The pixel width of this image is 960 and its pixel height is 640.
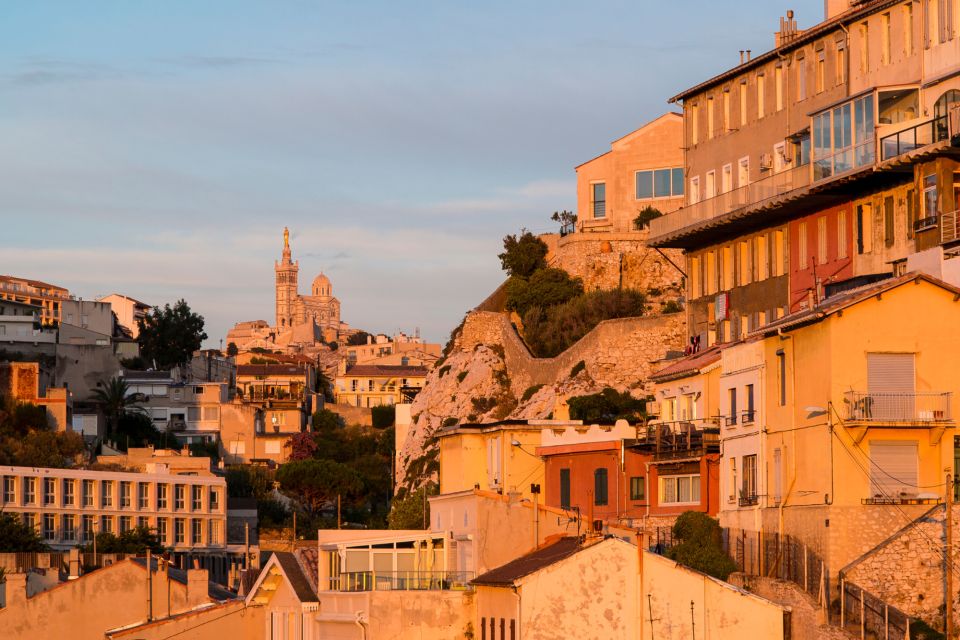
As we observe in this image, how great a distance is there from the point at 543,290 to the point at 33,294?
99236mm

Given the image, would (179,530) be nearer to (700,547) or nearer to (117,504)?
(117,504)

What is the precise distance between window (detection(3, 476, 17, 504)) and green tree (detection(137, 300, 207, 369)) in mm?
55446

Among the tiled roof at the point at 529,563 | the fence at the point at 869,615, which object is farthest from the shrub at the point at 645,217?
the fence at the point at 869,615

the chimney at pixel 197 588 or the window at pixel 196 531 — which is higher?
the chimney at pixel 197 588

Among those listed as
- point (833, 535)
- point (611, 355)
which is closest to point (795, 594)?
point (833, 535)

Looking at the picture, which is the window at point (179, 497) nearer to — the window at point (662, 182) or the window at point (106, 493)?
the window at point (106, 493)

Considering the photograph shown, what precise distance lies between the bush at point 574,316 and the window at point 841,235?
95.2 feet

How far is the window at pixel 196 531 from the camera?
119 meters

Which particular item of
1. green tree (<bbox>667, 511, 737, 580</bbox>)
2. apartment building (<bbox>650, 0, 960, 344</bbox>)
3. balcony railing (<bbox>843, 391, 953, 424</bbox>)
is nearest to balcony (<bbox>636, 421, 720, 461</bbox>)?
green tree (<bbox>667, 511, 737, 580</bbox>)

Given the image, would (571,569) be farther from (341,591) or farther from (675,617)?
(341,591)

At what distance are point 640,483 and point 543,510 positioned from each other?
6630mm

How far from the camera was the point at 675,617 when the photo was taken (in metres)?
43.4

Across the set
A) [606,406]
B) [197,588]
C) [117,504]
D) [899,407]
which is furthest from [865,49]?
[117,504]

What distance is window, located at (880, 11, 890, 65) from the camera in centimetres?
6151
